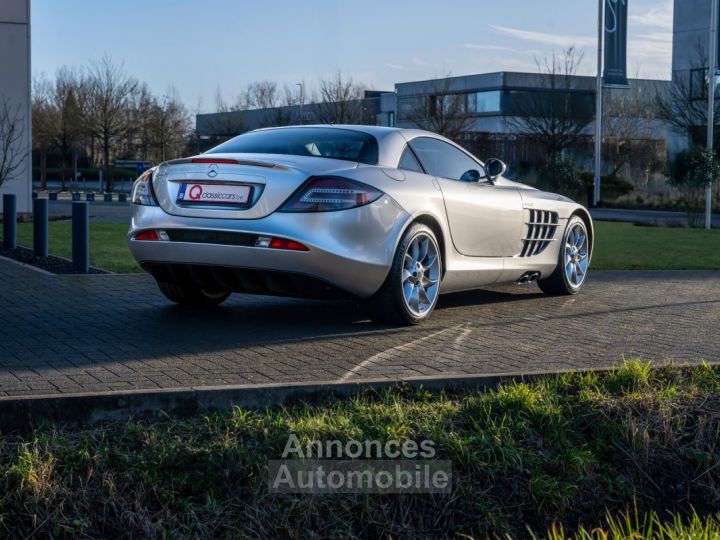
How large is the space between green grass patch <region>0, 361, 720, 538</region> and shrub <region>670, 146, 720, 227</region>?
25.4 m

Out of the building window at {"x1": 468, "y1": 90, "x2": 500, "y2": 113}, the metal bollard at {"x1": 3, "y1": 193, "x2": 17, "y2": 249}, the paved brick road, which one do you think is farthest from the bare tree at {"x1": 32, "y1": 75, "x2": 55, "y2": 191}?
the paved brick road

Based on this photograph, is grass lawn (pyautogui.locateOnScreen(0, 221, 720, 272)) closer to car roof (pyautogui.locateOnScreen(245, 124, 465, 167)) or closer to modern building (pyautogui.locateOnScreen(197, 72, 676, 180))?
car roof (pyautogui.locateOnScreen(245, 124, 465, 167))

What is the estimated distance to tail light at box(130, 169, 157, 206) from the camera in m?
7.83

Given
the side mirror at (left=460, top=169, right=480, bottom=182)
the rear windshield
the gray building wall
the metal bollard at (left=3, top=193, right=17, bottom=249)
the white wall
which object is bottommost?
the metal bollard at (left=3, top=193, right=17, bottom=249)

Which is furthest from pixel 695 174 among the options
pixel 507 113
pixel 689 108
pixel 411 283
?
pixel 507 113

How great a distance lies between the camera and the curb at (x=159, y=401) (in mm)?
4781

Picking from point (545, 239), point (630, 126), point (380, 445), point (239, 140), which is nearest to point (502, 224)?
point (545, 239)

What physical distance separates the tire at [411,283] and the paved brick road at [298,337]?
15 centimetres

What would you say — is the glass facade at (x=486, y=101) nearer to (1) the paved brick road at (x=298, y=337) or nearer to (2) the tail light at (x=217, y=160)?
(1) the paved brick road at (x=298, y=337)

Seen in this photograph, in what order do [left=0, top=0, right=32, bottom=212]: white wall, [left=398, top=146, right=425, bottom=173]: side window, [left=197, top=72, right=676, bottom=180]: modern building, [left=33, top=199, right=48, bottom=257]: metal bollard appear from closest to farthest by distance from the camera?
[left=398, top=146, right=425, bottom=173]: side window
[left=33, top=199, right=48, bottom=257]: metal bollard
[left=0, top=0, right=32, bottom=212]: white wall
[left=197, top=72, right=676, bottom=180]: modern building

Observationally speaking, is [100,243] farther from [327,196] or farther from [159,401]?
[159,401]

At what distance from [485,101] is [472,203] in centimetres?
6586

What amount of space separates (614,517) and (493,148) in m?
50.1

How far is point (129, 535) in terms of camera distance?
4.05 m
